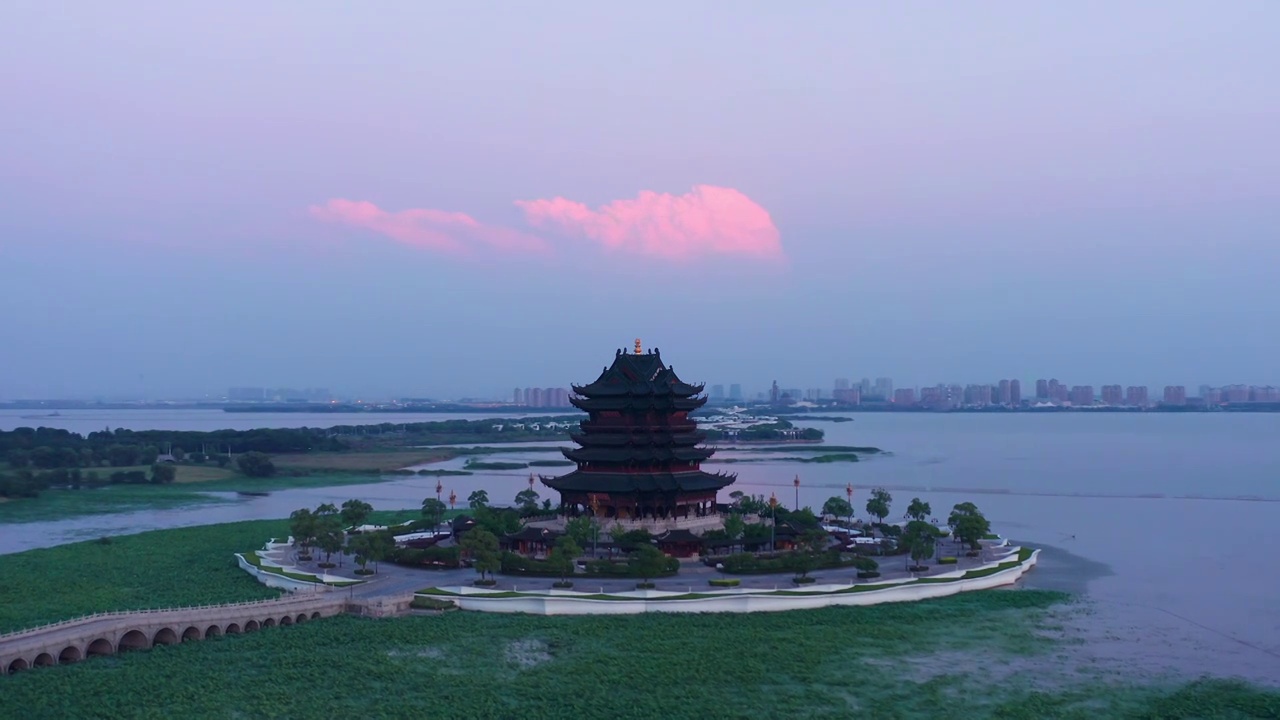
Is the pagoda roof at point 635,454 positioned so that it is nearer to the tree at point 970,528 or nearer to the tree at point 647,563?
the tree at point 647,563

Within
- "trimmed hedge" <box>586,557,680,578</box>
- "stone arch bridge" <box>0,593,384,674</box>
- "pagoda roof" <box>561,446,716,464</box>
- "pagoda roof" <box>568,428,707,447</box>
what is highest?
"pagoda roof" <box>568,428,707,447</box>

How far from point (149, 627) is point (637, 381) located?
24.7 m

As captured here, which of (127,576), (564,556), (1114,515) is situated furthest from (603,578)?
(1114,515)

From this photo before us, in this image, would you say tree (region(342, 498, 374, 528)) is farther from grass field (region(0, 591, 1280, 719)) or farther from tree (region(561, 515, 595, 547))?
grass field (region(0, 591, 1280, 719))

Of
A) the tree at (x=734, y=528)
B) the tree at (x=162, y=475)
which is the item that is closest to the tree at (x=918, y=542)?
the tree at (x=734, y=528)

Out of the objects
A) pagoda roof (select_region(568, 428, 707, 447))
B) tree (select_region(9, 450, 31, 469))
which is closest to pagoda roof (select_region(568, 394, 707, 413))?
pagoda roof (select_region(568, 428, 707, 447))

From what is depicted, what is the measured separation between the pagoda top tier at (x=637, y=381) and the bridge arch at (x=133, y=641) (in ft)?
77.6

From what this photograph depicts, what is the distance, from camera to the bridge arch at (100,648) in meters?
28.3

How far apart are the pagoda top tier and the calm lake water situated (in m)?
17.2

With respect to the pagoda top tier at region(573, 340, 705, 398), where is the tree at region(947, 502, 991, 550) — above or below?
below

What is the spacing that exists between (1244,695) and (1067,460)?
8713 centimetres

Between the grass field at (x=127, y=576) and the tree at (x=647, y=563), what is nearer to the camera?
the grass field at (x=127, y=576)

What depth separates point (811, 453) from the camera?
12675 centimetres

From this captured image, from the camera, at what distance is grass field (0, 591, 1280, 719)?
24297 millimetres
